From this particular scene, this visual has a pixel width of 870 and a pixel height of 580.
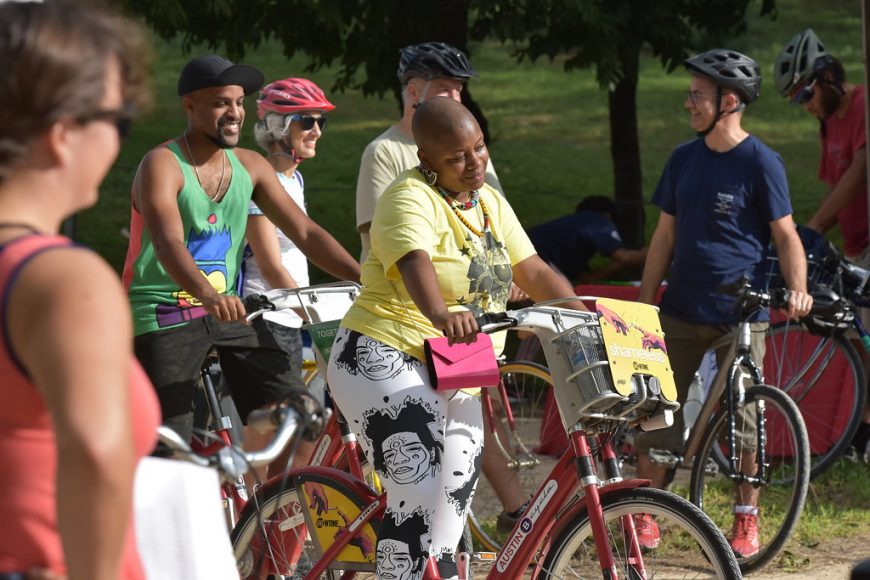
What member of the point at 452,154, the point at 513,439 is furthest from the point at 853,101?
the point at 452,154

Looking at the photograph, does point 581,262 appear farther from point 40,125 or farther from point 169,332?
point 40,125

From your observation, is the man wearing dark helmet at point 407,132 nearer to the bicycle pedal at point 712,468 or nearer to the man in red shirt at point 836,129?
the bicycle pedal at point 712,468

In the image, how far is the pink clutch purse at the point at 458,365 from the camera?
13.2 feet

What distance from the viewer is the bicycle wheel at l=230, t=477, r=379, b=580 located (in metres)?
4.46

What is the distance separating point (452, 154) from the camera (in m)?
4.10

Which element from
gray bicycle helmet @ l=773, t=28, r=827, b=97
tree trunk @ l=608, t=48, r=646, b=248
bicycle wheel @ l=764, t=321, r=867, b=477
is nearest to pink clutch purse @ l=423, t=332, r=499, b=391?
bicycle wheel @ l=764, t=321, r=867, b=477

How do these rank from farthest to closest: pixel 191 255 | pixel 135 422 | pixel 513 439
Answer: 1. pixel 513 439
2. pixel 191 255
3. pixel 135 422

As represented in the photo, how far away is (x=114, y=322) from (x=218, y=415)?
317 centimetres

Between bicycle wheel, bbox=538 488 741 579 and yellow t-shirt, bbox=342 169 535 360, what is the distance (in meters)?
0.67

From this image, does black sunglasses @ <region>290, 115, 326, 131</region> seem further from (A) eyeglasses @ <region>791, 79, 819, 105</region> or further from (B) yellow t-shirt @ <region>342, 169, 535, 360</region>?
Answer: (A) eyeglasses @ <region>791, 79, 819, 105</region>

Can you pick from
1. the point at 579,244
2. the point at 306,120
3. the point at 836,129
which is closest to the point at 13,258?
the point at 306,120

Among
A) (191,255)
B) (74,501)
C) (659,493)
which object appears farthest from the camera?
(191,255)

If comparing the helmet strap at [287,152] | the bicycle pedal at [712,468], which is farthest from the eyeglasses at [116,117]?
the bicycle pedal at [712,468]

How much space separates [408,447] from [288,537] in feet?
2.83
